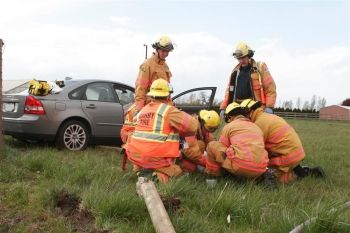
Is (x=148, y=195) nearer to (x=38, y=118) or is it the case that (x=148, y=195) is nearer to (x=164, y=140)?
(x=164, y=140)

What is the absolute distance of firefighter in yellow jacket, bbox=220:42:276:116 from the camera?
7037 millimetres

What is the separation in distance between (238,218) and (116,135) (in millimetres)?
5137

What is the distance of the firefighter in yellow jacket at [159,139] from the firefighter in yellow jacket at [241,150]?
16.7 inches

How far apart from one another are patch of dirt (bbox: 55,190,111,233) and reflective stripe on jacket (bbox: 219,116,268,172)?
2.00 metres

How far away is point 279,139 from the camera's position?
6.33 meters

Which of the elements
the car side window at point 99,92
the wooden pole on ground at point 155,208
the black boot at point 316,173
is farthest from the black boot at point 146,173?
the car side window at point 99,92

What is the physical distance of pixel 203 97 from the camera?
901 centimetres

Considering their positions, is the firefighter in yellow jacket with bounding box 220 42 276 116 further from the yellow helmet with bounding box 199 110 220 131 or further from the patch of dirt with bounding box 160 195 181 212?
the patch of dirt with bounding box 160 195 181 212

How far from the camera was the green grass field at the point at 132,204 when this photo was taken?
410cm

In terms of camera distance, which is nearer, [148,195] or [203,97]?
[148,195]

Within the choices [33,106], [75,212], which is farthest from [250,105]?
[33,106]

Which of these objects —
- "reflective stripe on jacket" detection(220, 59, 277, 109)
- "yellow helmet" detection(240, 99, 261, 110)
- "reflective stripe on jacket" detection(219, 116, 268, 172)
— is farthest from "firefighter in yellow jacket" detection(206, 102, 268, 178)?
"reflective stripe on jacket" detection(220, 59, 277, 109)

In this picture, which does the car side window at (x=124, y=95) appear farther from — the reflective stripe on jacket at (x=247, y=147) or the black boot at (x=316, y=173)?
the black boot at (x=316, y=173)

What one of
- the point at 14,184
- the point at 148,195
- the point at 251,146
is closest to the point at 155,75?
the point at 251,146
